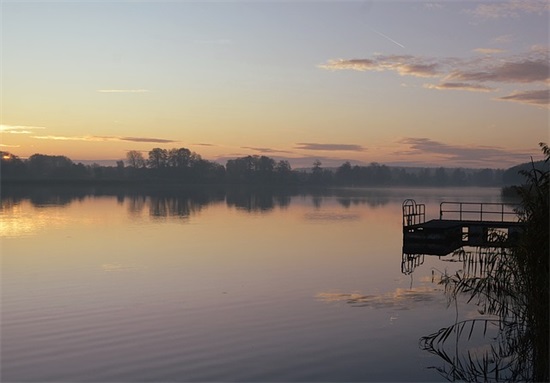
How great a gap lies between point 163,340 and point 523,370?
1101cm

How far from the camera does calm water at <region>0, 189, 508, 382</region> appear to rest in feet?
55.3

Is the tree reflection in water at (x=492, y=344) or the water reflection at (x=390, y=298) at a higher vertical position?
the tree reflection in water at (x=492, y=344)

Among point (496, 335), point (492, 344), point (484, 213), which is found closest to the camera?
point (492, 344)

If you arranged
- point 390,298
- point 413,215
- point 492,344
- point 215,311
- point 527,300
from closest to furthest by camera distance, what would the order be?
point 527,300
point 492,344
point 215,311
point 390,298
point 413,215

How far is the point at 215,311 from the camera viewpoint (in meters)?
23.7

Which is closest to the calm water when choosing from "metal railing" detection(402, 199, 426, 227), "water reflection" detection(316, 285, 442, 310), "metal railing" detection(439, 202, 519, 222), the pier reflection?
"water reflection" detection(316, 285, 442, 310)

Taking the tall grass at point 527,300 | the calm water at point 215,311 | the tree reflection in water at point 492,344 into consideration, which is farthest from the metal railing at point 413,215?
the tall grass at point 527,300

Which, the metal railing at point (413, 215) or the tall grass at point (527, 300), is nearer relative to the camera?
the tall grass at point (527, 300)

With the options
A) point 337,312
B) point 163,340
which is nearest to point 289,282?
point 337,312

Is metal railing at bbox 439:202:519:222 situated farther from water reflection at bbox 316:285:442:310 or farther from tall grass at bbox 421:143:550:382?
tall grass at bbox 421:143:550:382

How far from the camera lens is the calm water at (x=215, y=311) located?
55.3 ft

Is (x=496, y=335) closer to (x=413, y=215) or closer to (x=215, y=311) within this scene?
(x=215, y=311)

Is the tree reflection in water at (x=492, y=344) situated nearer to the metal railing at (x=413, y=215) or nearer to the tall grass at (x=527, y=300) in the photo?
the tall grass at (x=527, y=300)

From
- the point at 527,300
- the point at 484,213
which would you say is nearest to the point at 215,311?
the point at 527,300
